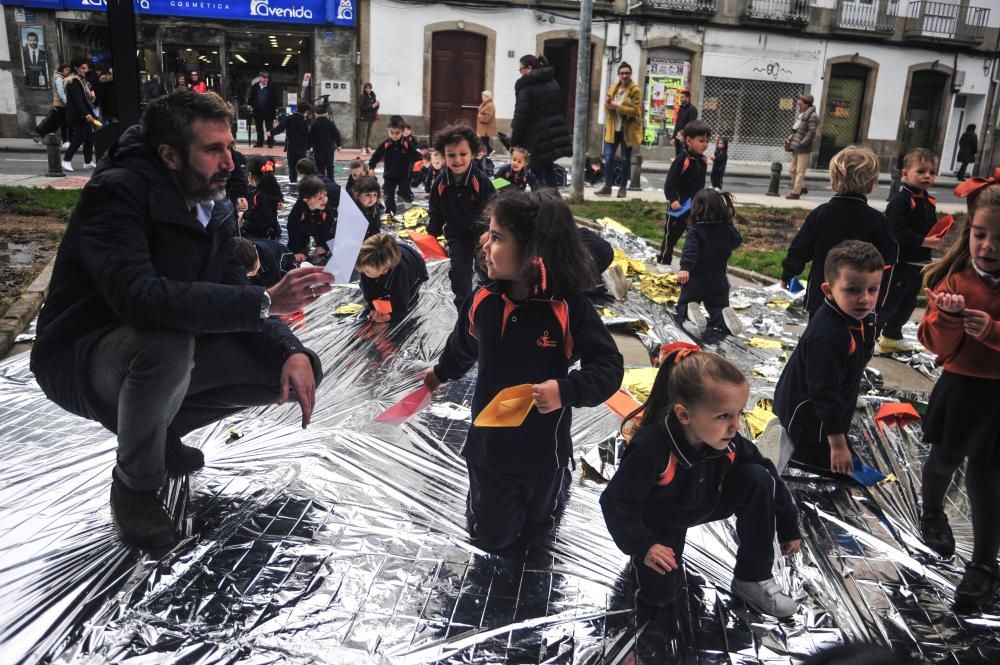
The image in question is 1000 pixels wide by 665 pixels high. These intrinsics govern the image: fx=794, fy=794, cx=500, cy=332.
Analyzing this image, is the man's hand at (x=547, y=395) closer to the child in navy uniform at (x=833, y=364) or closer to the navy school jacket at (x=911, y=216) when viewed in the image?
the child in navy uniform at (x=833, y=364)

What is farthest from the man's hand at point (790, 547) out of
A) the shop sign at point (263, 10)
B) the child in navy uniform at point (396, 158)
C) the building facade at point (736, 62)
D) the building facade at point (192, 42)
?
the shop sign at point (263, 10)

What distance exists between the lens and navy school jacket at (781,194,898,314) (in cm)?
445

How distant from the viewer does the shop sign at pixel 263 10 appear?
20.2 metres

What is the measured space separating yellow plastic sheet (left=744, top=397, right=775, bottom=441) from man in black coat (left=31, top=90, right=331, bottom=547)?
7.04 ft

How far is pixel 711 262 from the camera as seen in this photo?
222 inches

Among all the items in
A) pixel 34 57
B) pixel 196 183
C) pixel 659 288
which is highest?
pixel 34 57

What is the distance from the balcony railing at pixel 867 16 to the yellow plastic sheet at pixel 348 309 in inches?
888

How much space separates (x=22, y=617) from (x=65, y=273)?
3.51ft

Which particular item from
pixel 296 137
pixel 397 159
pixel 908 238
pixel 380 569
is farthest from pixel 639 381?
pixel 296 137

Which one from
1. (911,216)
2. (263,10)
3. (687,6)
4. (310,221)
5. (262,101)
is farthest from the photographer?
(687,6)

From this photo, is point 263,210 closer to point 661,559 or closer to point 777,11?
point 661,559

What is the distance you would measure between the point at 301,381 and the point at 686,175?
17.5ft

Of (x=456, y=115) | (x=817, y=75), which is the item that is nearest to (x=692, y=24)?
(x=817, y=75)

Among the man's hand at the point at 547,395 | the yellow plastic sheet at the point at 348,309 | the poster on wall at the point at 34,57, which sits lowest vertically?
the yellow plastic sheet at the point at 348,309
